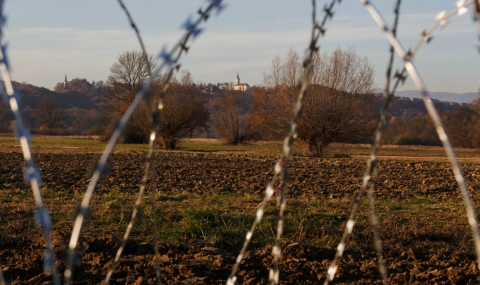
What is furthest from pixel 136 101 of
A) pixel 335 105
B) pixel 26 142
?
pixel 335 105

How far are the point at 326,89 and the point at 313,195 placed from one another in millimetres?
24733

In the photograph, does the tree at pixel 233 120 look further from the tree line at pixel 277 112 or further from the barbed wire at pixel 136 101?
the barbed wire at pixel 136 101

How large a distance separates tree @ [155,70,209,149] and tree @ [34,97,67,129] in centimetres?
3176

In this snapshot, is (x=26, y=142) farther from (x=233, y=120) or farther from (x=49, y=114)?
(x=49, y=114)

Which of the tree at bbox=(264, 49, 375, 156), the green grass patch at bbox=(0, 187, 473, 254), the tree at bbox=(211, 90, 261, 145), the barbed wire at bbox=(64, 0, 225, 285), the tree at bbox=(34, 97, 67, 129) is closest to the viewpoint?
the barbed wire at bbox=(64, 0, 225, 285)

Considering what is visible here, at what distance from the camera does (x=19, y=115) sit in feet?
5.68

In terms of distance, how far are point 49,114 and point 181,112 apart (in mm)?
37261

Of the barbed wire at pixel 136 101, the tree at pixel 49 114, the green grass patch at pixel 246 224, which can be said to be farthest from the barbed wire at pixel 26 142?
the tree at pixel 49 114

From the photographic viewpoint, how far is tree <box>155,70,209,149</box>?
42.1m

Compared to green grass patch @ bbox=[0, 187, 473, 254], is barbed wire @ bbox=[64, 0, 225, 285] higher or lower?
higher

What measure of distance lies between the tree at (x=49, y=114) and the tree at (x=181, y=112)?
104 feet

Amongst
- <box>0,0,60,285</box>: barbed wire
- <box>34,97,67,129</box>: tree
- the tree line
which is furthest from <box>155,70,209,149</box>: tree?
<box>0,0,60,285</box>: barbed wire

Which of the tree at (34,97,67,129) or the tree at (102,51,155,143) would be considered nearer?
the tree at (102,51,155,143)

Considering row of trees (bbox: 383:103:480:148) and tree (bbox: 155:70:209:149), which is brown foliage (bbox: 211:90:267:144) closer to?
tree (bbox: 155:70:209:149)
